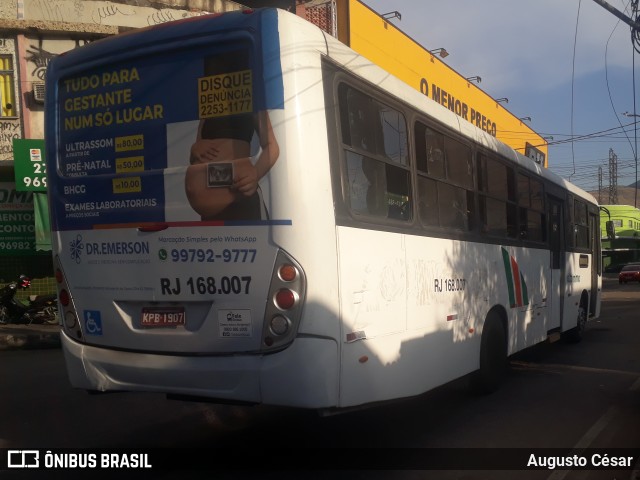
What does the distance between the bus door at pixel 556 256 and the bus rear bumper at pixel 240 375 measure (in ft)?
21.4

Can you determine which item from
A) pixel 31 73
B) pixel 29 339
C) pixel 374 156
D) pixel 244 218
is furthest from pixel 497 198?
pixel 31 73

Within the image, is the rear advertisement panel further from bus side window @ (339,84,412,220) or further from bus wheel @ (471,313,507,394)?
bus wheel @ (471,313,507,394)

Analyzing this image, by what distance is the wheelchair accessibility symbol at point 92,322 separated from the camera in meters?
5.06

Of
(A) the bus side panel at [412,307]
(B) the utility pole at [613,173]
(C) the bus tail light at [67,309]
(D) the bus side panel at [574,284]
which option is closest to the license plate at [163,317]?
(C) the bus tail light at [67,309]

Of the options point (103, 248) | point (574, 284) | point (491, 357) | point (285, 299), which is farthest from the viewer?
point (574, 284)

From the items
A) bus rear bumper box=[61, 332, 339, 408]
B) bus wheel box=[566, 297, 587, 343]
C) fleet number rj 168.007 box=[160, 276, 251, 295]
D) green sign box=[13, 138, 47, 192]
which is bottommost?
bus wheel box=[566, 297, 587, 343]

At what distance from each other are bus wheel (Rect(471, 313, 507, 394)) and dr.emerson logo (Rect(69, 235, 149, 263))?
4005 millimetres

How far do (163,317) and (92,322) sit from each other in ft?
2.38

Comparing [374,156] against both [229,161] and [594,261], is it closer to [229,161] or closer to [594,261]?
[229,161]

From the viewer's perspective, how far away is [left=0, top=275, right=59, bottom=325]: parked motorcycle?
1430cm

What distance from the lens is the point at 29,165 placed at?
546 inches

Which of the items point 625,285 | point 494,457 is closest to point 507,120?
point 625,285

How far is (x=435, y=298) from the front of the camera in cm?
591

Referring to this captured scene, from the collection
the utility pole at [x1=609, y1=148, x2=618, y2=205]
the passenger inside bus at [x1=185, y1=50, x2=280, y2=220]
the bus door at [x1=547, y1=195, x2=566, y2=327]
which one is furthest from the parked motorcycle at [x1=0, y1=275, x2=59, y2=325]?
the utility pole at [x1=609, y1=148, x2=618, y2=205]
